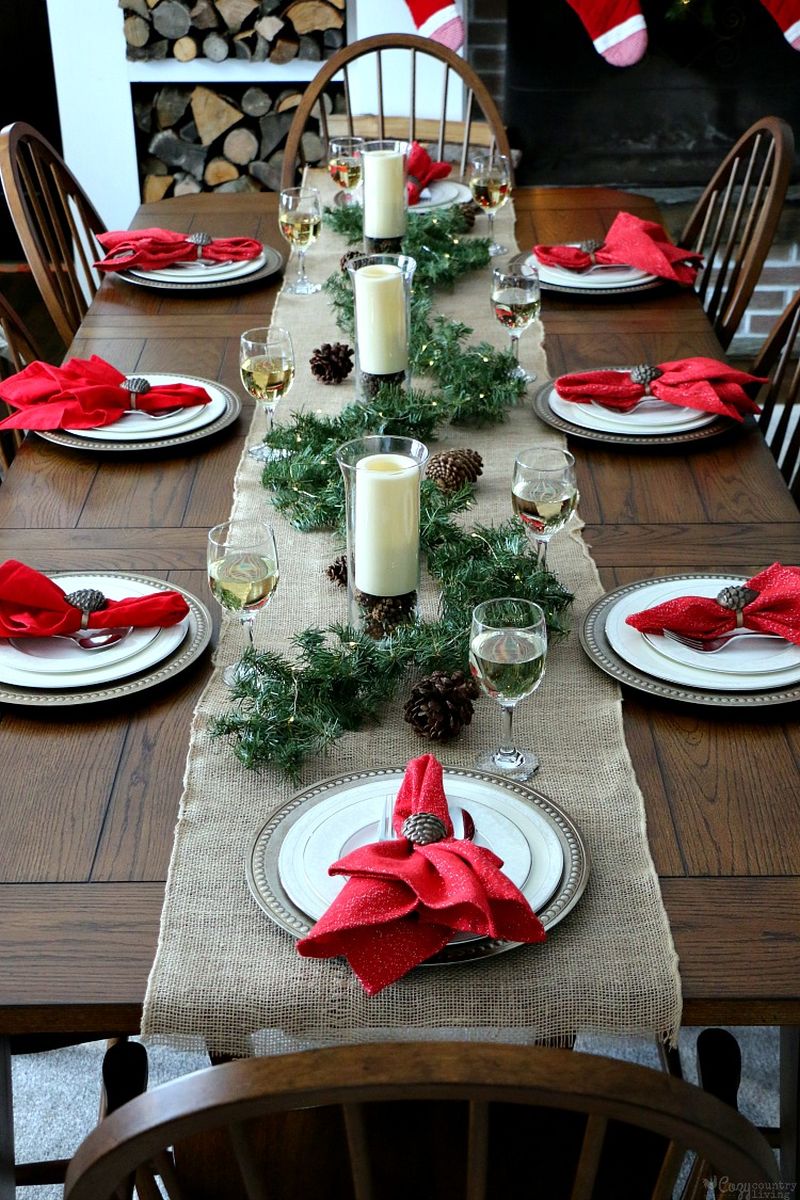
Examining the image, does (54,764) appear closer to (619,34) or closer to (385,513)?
(385,513)

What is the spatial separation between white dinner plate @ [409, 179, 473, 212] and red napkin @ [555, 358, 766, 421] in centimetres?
83

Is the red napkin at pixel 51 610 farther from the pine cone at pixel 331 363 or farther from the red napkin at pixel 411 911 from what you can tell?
the pine cone at pixel 331 363

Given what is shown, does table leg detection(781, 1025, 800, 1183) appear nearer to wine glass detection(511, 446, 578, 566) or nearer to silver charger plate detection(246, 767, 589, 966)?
silver charger plate detection(246, 767, 589, 966)

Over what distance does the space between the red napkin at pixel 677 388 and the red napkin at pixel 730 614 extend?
1.53 feet

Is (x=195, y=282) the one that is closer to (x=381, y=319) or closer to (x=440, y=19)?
(x=381, y=319)

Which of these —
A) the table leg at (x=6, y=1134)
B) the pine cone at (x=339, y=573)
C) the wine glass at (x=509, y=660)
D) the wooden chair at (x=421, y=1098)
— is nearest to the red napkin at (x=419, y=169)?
the pine cone at (x=339, y=573)

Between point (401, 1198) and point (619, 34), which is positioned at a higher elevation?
point (619, 34)

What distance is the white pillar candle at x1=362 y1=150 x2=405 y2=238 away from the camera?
1952 millimetres

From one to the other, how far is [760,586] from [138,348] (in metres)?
1.03

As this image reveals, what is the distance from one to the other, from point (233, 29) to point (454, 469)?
2.61 meters

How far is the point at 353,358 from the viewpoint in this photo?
5.99 feet

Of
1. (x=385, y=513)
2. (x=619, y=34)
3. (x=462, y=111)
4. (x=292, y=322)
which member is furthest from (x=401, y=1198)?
(x=462, y=111)

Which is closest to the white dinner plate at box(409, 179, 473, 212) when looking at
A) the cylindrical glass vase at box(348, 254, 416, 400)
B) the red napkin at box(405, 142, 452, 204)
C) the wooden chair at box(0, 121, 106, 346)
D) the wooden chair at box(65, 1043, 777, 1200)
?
the red napkin at box(405, 142, 452, 204)

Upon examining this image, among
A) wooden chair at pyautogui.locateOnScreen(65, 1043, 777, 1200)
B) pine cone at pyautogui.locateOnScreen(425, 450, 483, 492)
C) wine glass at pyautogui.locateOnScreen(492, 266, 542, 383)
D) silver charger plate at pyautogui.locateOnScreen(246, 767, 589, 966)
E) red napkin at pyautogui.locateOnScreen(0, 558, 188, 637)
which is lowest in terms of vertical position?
pine cone at pyautogui.locateOnScreen(425, 450, 483, 492)
